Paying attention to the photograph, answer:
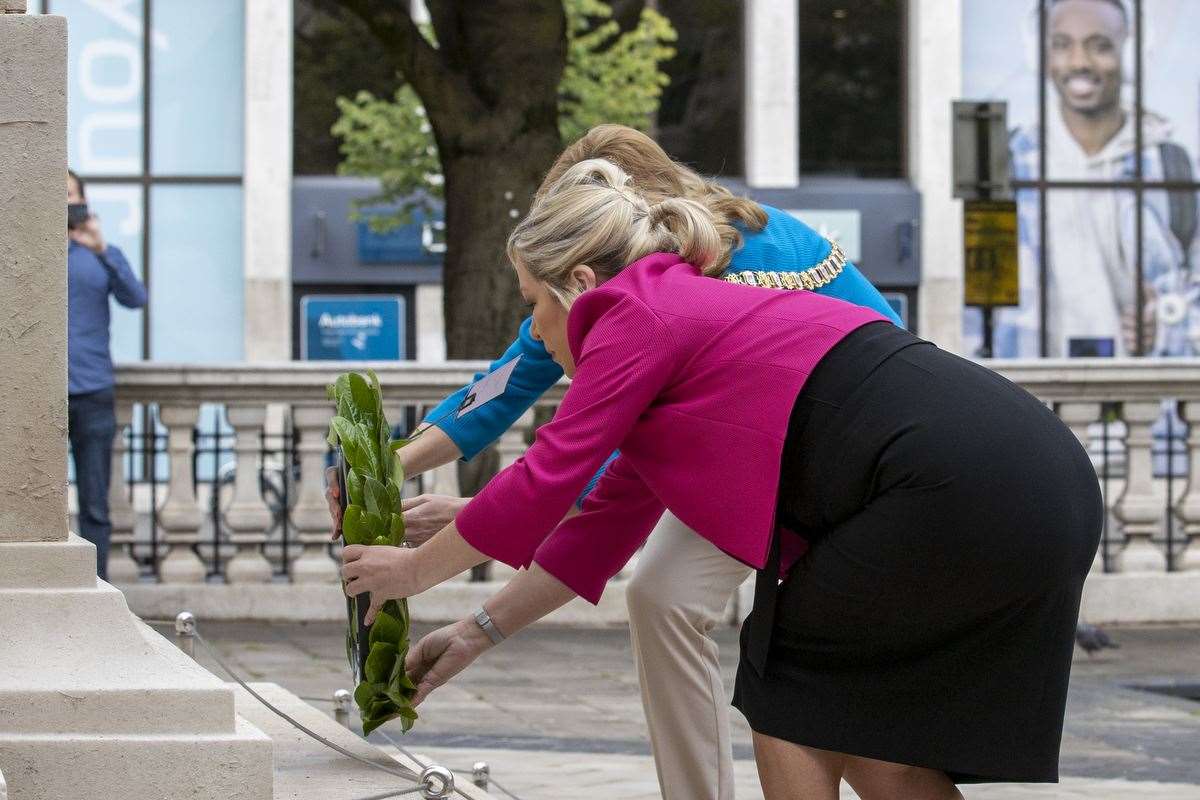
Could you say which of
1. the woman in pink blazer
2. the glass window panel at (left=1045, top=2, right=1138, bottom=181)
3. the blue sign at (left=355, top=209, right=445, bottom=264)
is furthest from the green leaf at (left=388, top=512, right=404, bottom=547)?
the glass window panel at (left=1045, top=2, right=1138, bottom=181)

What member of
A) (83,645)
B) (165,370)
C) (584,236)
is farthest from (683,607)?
(165,370)

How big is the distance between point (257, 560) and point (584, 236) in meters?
6.68

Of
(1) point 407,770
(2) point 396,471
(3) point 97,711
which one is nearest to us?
(3) point 97,711

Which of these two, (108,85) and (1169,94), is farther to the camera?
(1169,94)

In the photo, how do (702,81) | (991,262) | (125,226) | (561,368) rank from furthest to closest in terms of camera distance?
1. (702,81)
2. (125,226)
3. (991,262)
4. (561,368)

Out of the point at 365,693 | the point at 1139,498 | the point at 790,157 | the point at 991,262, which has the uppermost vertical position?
the point at 790,157

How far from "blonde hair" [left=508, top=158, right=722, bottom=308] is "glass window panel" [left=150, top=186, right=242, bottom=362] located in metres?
21.2

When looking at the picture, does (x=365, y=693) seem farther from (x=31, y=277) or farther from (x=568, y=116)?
(x=568, y=116)

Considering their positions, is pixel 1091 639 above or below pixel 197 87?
below

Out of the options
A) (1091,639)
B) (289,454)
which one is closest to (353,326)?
(289,454)

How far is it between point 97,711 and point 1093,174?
23.6 meters

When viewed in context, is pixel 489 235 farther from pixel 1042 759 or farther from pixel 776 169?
pixel 776 169

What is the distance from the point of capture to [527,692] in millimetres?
7605

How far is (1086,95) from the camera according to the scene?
25406mm
